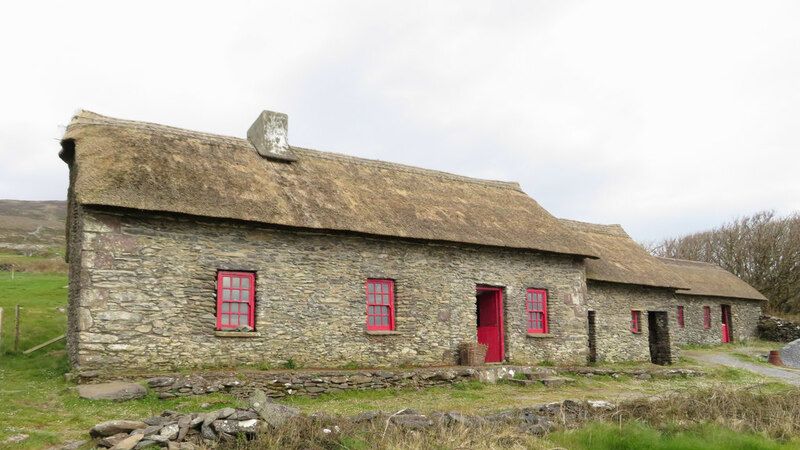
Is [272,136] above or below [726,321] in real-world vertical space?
above

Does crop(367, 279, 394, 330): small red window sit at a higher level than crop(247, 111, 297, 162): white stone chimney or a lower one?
lower

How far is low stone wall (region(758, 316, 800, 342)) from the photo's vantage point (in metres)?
33.1

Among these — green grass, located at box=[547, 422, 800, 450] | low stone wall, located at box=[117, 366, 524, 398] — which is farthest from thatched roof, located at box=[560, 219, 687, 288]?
green grass, located at box=[547, 422, 800, 450]

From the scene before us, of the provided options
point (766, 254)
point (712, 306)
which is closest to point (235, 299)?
point (712, 306)

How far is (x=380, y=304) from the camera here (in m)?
16.0

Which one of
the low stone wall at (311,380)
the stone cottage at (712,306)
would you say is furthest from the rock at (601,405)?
the stone cottage at (712,306)

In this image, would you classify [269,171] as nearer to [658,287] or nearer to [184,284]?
[184,284]

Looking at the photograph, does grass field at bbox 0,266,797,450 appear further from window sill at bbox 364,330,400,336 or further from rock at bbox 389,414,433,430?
window sill at bbox 364,330,400,336

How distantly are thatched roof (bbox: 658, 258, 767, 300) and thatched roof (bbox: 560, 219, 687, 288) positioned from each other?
251 inches

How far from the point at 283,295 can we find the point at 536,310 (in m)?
8.34

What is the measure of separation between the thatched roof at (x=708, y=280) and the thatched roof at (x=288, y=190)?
48.2 feet

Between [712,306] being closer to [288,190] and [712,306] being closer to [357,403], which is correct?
[288,190]

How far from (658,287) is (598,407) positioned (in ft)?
46.1

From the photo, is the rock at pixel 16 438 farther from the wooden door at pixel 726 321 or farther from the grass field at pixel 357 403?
the wooden door at pixel 726 321
